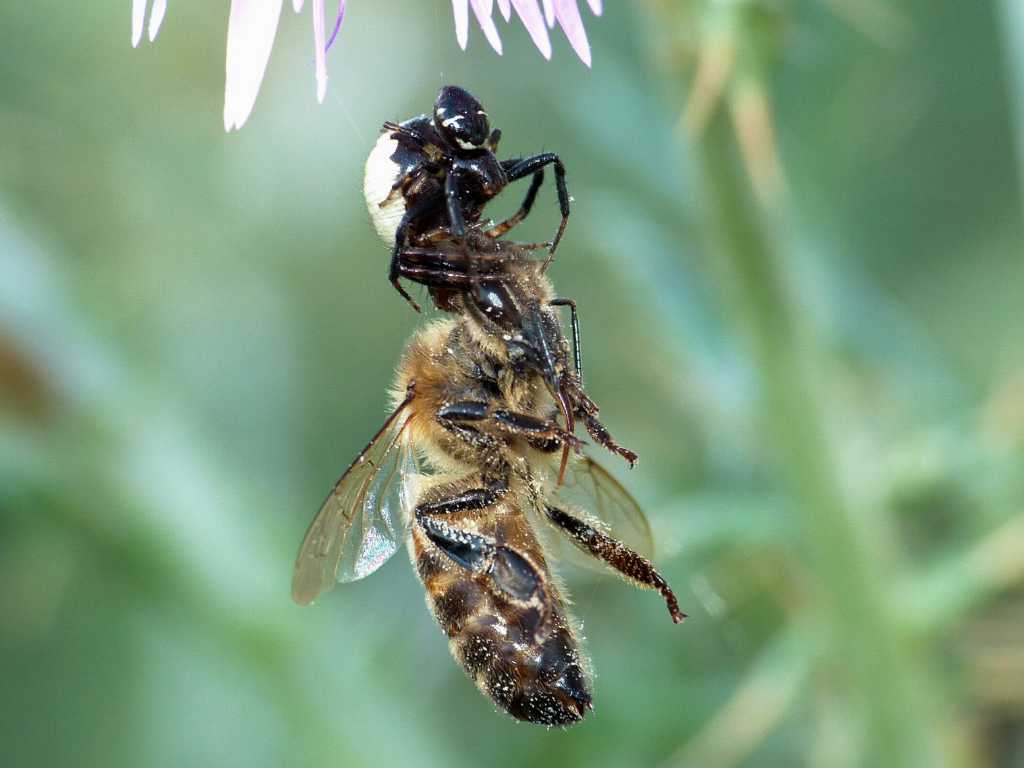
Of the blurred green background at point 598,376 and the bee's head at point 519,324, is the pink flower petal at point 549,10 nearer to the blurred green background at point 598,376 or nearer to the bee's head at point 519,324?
the bee's head at point 519,324

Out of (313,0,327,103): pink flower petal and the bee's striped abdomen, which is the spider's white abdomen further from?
the bee's striped abdomen

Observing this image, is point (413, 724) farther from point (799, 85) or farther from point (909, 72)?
point (909, 72)

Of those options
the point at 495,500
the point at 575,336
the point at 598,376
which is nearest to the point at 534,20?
the point at 575,336

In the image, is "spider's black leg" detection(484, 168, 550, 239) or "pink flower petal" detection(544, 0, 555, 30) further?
"spider's black leg" detection(484, 168, 550, 239)

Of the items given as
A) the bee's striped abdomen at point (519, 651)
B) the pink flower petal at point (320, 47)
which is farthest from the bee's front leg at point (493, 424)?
the pink flower petal at point (320, 47)

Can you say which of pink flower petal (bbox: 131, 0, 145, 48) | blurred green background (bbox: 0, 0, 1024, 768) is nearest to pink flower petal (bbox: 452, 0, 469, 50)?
pink flower petal (bbox: 131, 0, 145, 48)

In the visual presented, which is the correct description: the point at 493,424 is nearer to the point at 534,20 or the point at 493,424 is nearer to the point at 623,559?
the point at 623,559

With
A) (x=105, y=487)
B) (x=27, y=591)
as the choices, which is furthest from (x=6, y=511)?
(x=105, y=487)
